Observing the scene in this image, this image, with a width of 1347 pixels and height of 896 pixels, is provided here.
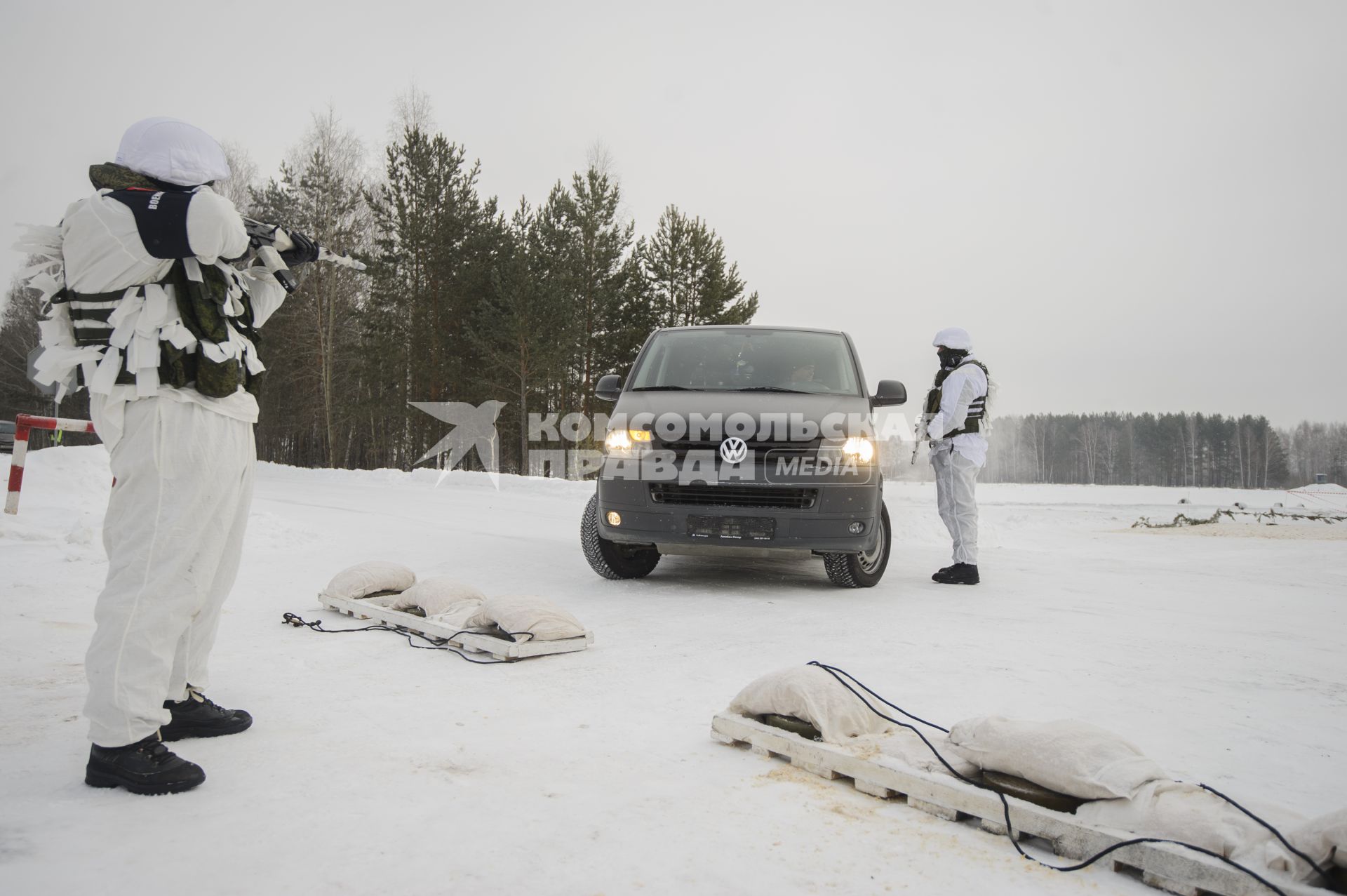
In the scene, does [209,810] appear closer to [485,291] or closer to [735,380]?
[735,380]

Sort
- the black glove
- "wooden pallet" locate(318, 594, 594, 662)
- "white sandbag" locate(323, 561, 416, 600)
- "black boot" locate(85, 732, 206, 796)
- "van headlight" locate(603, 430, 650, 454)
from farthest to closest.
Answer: "van headlight" locate(603, 430, 650, 454)
"white sandbag" locate(323, 561, 416, 600)
"wooden pallet" locate(318, 594, 594, 662)
the black glove
"black boot" locate(85, 732, 206, 796)

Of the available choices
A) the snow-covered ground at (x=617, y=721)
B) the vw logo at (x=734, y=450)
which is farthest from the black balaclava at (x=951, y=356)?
the vw logo at (x=734, y=450)

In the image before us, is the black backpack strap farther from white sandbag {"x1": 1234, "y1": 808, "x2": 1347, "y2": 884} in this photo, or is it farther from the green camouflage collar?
white sandbag {"x1": 1234, "y1": 808, "x2": 1347, "y2": 884}

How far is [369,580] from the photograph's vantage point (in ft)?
17.1

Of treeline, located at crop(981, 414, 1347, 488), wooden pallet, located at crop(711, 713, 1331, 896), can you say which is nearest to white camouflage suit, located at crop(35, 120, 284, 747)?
wooden pallet, located at crop(711, 713, 1331, 896)

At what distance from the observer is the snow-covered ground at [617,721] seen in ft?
6.40

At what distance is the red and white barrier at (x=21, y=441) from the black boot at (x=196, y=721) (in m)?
4.75

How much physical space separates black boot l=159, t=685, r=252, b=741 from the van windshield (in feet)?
13.1

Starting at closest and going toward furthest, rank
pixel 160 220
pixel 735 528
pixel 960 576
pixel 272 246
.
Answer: pixel 160 220 → pixel 272 246 → pixel 735 528 → pixel 960 576

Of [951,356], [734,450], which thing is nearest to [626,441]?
[734,450]

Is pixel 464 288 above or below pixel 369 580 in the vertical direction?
above

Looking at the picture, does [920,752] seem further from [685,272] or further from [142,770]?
[685,272]

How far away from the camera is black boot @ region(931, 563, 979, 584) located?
686cm

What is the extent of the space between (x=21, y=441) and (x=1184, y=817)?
8596mm
